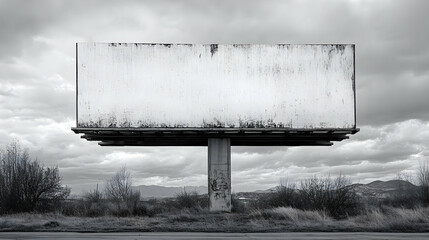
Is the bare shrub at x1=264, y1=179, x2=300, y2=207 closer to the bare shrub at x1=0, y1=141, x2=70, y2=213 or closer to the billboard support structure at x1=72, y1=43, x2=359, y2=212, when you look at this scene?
the billboard support structure at x1=72, y1=43, x2=359, y2=212

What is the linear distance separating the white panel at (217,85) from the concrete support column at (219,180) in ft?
6.23

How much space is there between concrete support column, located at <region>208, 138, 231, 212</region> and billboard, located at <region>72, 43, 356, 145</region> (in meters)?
1.81

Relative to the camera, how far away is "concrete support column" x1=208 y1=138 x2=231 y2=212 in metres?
28.9

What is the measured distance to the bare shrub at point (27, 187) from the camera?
104 feet

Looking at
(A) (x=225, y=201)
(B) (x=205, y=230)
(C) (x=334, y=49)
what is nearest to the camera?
(B) (x=205, y=230)

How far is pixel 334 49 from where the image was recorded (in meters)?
30.9

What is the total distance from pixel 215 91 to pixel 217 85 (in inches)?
15.2

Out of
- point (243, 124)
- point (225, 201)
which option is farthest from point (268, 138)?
point (225, 201)

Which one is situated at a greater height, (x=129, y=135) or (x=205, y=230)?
(x=129, y=135)

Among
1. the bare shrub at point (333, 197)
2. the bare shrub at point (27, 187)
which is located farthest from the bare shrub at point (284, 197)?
the bare shrub at point (27, 187)

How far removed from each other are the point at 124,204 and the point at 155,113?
5.76m

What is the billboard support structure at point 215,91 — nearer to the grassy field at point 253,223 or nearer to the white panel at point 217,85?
the white panel at point 217,85

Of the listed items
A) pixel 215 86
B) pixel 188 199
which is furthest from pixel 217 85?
pixel 188 199

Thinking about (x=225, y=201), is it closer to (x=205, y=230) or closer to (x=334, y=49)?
(x=205, y=230)
